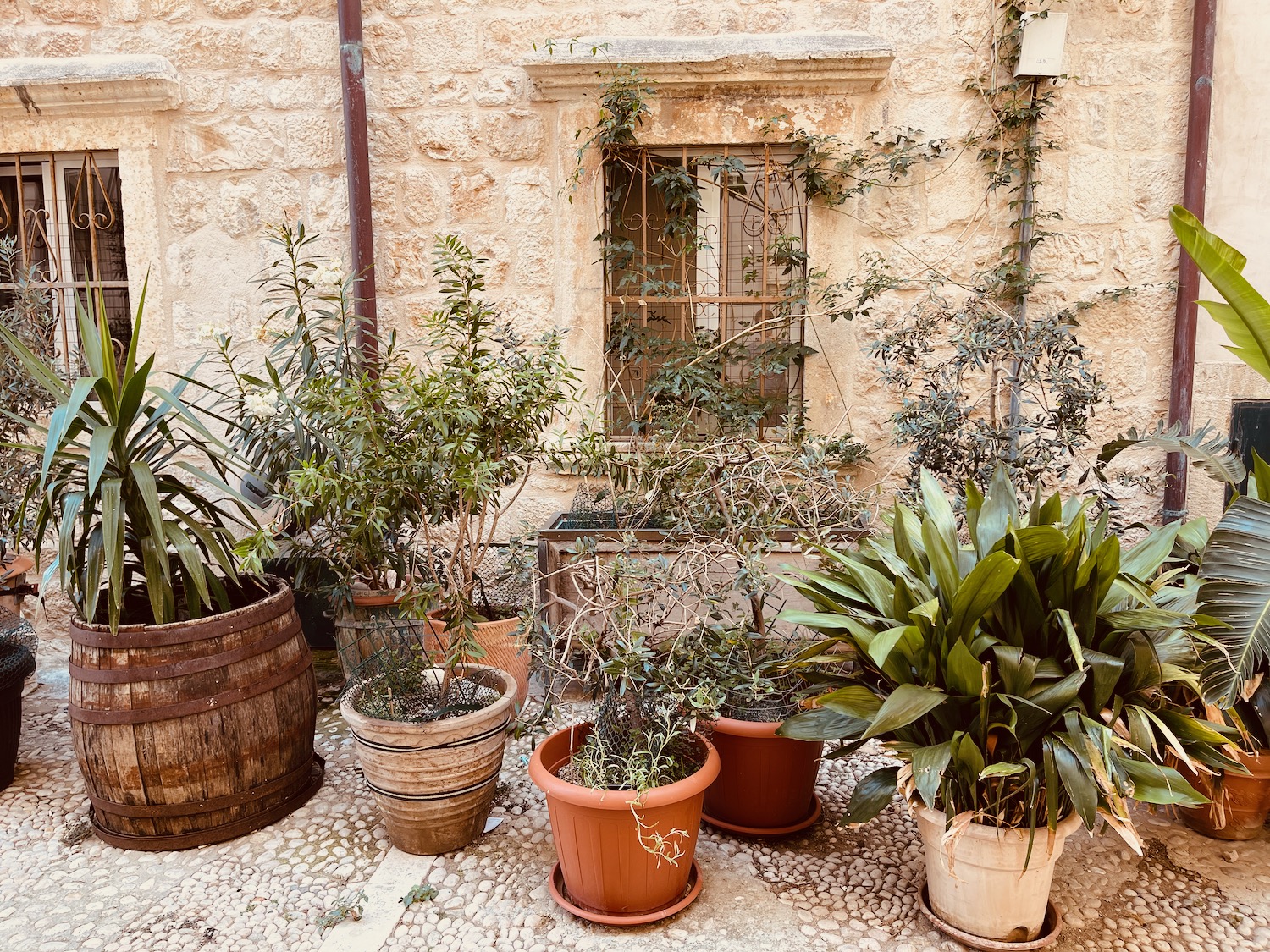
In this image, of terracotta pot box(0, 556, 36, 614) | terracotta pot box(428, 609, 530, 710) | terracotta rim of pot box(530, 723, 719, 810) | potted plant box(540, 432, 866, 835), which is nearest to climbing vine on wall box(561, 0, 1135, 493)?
potted plant box(540, 432, 866, 835)

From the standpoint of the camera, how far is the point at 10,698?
3.28 meters

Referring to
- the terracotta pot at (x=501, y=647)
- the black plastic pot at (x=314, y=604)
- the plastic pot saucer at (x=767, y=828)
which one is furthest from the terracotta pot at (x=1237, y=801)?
the black plastic pot at (x=314, y=604)

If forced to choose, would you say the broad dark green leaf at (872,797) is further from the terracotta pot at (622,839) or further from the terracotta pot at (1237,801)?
the terracotta pot at (1237,801)

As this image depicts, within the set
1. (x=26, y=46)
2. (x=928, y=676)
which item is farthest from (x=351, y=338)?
(x=928, y=676)

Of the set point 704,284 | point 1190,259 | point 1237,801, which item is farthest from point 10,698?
point 1190,259

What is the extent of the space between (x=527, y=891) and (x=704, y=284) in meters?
3.05

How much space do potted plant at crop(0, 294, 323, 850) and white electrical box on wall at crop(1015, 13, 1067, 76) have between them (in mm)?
3847

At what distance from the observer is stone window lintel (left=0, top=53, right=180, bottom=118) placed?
14.9ft

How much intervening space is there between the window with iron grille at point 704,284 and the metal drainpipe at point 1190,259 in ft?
5.71

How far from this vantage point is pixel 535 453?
3.02m

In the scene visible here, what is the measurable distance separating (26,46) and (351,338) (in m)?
2.33

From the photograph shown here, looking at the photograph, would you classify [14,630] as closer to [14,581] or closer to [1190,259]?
[14,581]

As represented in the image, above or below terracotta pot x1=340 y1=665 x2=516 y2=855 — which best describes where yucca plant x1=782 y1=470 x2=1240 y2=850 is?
above

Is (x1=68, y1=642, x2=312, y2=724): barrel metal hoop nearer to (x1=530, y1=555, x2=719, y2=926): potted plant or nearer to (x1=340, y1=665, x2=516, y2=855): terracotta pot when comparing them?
(x1=340, y1=665, x2=516, y2=855): terracotta pot
